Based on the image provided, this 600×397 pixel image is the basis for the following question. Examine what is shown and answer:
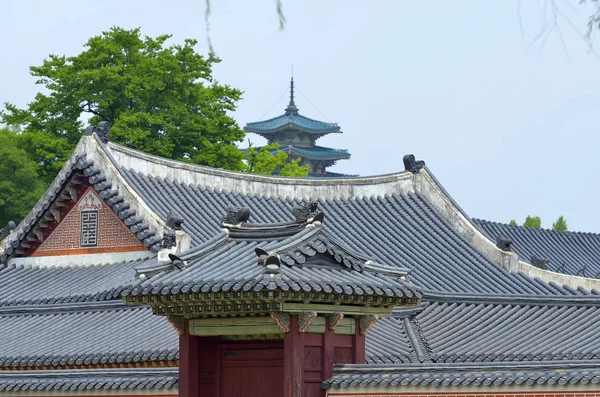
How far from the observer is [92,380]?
19125mm

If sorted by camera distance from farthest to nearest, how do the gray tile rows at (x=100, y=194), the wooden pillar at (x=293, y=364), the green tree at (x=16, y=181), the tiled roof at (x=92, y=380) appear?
the green tree at (x=16, y=181) < the gray tile rows at (x=100, y=194) < the tiled roof at (x=92, y=380) < the wooden pillar at (x=293, y=364)

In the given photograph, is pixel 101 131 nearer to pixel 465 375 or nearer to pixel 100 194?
pixel 100 194

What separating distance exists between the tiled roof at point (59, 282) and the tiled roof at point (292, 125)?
48.6 m

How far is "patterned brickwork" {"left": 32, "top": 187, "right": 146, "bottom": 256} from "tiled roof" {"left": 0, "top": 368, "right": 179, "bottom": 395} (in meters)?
7.72

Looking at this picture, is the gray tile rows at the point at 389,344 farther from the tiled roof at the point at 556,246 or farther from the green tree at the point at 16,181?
the green tree at the point at 16,181

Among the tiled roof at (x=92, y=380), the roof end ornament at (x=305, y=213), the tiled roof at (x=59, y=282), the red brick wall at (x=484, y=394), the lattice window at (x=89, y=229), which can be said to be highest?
the lattice window at (x=89, y=229)

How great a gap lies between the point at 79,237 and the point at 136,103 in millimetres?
19208

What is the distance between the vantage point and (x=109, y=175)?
28.5 m

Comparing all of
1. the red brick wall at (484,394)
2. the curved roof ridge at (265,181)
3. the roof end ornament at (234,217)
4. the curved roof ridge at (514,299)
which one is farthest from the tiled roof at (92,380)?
the curved roof ridge at (265,181)

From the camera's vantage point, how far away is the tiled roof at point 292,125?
77562 millimetres

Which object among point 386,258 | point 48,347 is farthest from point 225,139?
point 48,347

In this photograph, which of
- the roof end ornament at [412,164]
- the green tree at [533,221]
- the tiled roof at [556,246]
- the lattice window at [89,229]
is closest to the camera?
the lattice window at [89,229]

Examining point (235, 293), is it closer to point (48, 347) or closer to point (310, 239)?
point (310, 239)

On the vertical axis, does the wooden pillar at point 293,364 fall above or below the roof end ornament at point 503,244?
below
